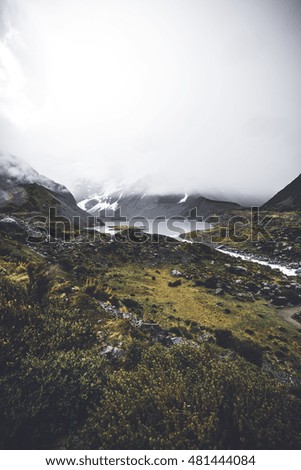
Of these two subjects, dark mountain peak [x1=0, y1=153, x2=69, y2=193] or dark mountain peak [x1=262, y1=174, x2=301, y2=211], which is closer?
dark mountain peak [x1=0, y1=153, x2=69, y2=193]

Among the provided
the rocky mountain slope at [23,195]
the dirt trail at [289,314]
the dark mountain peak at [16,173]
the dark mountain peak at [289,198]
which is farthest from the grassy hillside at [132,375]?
the dark mountain peak at [289,198]

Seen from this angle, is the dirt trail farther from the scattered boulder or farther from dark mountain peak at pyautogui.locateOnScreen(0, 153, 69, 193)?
dark mountain peak at pyautogui.locateOnScreen(0, 153, 69, 193)

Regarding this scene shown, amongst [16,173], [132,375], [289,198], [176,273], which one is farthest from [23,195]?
[289,198]

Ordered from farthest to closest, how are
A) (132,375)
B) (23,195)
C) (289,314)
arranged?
(23,195)
(289,314)
(132,375)

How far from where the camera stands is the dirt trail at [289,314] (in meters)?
25.0

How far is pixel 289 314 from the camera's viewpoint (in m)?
A: 27.6

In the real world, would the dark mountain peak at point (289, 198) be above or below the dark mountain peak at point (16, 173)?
below

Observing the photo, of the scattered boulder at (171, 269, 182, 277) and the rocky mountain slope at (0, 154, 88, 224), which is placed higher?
the rocky mountain slope at (0, 154, 88, 224)

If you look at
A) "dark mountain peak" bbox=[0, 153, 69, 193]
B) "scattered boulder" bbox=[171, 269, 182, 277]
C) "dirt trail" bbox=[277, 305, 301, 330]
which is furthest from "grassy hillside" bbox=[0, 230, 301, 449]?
"dark mountain peak" bbox=[0, 153, 69, 193]

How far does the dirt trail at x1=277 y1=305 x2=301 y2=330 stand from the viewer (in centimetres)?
2504

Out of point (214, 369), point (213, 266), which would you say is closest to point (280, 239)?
point (213, 266)

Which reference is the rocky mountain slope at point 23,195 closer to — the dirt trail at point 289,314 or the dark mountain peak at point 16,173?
the dark mountain peak at point 16,173

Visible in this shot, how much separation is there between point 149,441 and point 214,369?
5.00 metres

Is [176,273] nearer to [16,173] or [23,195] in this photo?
[23,195]
